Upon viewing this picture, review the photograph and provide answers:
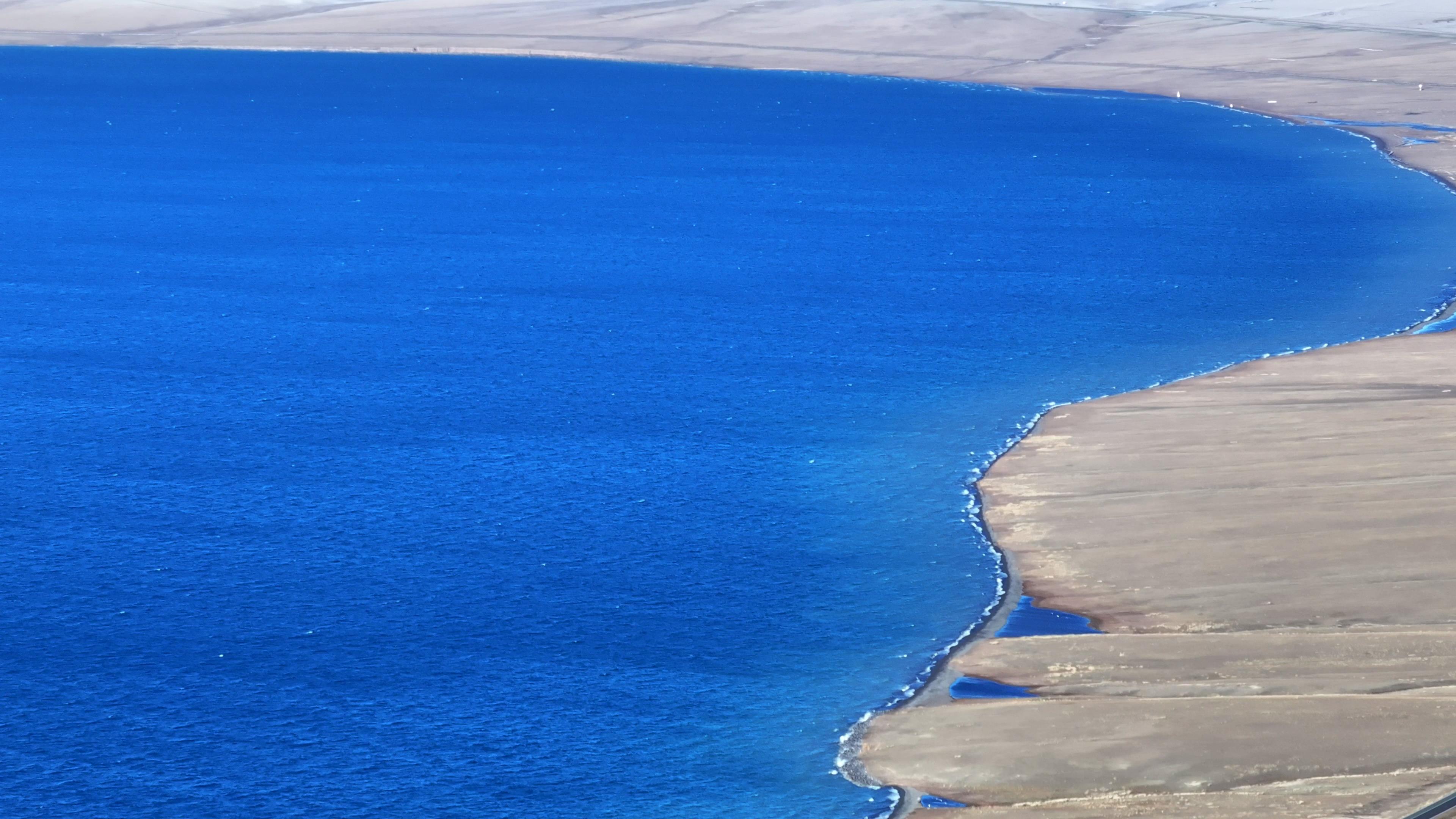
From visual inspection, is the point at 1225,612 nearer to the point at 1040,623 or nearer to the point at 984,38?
the point at 1040,623

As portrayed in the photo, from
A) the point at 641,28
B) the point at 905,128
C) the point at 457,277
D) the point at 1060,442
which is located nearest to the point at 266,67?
the point at 641,28

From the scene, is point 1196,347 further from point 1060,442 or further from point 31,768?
point 31,768

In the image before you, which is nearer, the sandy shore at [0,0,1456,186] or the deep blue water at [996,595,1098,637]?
the deep blue water at [996,595,1098,637]

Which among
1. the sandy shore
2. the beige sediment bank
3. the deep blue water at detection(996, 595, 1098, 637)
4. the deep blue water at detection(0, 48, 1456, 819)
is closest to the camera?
the beige sediment bank

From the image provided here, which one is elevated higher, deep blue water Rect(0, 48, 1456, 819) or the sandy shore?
the sandy shore

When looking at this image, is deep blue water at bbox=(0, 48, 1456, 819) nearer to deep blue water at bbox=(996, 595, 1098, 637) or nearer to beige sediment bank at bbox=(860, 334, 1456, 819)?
deep blue water at bbox=(996, 595, 1098, 637)

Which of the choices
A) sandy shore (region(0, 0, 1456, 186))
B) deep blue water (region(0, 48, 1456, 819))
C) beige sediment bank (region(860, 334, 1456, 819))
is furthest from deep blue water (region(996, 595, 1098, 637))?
sandy shore (region(0, 0, 1456, 186))
